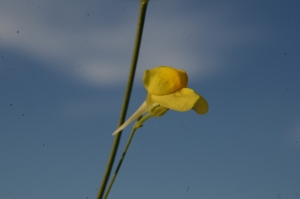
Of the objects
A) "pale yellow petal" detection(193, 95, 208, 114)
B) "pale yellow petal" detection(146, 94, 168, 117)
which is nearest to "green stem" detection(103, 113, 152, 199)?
"pale yellow petal" detection(146, 94, 168, 117)

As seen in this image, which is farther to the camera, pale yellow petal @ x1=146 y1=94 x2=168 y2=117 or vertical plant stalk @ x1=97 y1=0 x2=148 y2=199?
pale yellow petal @ x1=146 y1=94 x2=168 y2=117

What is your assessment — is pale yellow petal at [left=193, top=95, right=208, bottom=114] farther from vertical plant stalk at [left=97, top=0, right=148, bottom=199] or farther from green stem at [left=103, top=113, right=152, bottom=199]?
vertical plant stalk at [left=97, top=0, right=148, bottom=199]

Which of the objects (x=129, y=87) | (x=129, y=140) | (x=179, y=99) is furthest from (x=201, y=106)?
(x=129, y=87)

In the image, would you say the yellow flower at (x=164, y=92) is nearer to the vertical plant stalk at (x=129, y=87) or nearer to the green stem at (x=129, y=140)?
the green stem at (x=129, y=140)

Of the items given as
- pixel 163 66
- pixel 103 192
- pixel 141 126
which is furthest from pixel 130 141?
pixel 163 66

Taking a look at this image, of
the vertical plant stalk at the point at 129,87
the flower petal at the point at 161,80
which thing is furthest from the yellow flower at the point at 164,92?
the vertical plant stalk at the point at 129,87

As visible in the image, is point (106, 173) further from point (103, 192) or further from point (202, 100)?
point (202, 100)
